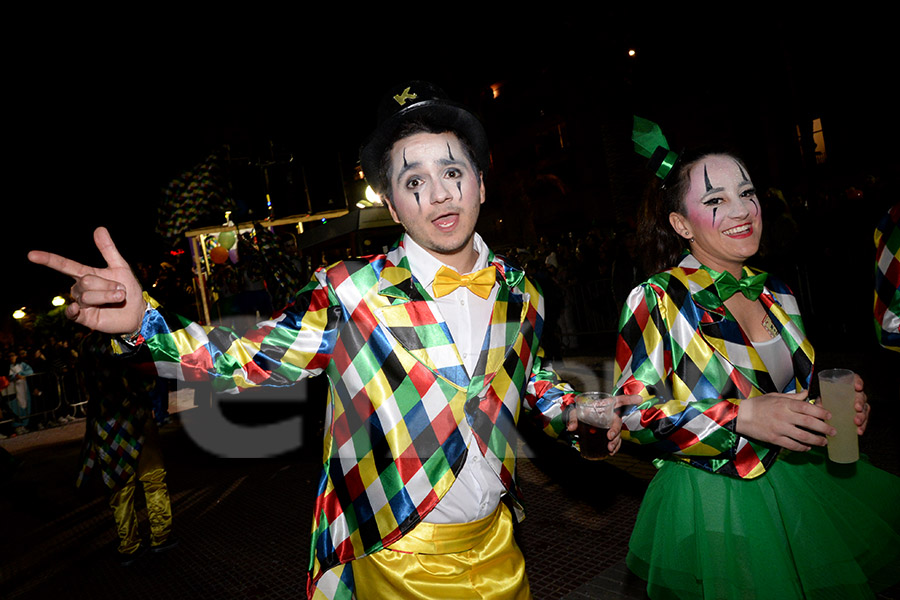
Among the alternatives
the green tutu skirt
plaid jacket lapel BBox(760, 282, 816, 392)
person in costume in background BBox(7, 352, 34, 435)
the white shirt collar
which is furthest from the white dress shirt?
person in costume in background BBox(7, 352, 34, 435)

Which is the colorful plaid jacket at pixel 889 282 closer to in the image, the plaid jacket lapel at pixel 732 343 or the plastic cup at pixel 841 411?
the plaid jacket lapel at pixel 732 343

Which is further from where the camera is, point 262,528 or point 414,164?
point 262,528

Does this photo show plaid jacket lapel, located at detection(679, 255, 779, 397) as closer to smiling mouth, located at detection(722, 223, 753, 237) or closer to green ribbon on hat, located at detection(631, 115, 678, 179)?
smiling mouth, located at detection(722, 223, 753, 237)

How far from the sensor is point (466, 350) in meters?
2.01

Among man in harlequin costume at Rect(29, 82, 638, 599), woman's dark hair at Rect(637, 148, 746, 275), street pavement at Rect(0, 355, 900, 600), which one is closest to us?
man in harlequin costume at Rect(29, 82, 638, 599)

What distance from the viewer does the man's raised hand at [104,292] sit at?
60.5 inches

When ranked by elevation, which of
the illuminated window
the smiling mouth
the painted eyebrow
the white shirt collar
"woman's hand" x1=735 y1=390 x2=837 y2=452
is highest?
the illuminated window

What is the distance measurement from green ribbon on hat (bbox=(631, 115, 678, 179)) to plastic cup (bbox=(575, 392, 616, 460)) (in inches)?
43.9

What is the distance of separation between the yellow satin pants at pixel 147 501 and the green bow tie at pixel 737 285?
4561 millimetres

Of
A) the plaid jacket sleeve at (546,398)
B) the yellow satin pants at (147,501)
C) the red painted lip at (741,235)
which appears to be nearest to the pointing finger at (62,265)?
the plaid jacket sleeve at (546,398)

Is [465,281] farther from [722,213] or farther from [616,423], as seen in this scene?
[722,213]

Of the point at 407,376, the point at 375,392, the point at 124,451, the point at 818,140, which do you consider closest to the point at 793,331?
the point at 407,376

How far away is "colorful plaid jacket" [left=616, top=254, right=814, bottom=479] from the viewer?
201 centimetres

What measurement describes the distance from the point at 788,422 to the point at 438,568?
3.83ft
